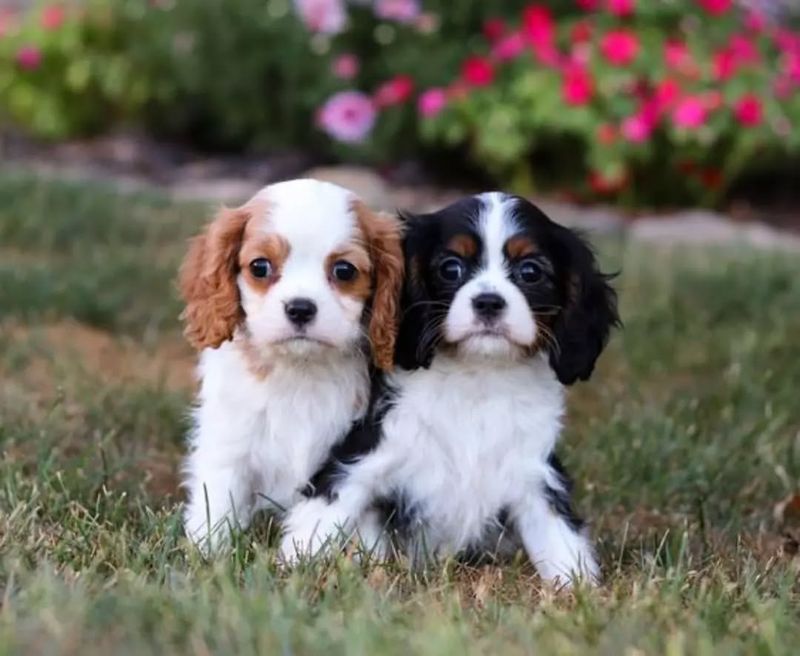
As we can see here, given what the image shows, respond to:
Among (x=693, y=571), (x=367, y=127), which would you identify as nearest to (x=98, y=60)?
(x=367, y=127)

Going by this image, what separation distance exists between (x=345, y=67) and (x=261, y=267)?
8.43 metres

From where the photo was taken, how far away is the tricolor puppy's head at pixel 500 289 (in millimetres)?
4449

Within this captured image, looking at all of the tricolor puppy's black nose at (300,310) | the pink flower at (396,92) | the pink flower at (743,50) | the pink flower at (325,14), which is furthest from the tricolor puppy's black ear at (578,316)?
the pink flower at (325,14)

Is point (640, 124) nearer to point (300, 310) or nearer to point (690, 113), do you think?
point (690, 113)

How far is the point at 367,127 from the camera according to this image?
12883mm

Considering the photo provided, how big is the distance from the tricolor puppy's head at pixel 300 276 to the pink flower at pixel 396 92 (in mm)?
7913

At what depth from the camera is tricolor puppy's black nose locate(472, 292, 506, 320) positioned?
439cm

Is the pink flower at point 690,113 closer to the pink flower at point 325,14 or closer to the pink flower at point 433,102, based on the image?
the pink flower at point 433,102

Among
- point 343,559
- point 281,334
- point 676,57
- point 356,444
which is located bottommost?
point 343,559

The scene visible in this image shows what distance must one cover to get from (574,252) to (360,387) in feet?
2.56

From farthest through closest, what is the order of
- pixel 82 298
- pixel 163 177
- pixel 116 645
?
pixel 163 177 < pixel 82 298 < pixel 116 645

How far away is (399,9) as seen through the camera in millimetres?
12641

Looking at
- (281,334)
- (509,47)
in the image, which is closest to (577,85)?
(509,47)

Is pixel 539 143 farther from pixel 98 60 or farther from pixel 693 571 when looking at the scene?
pixel 693 571
